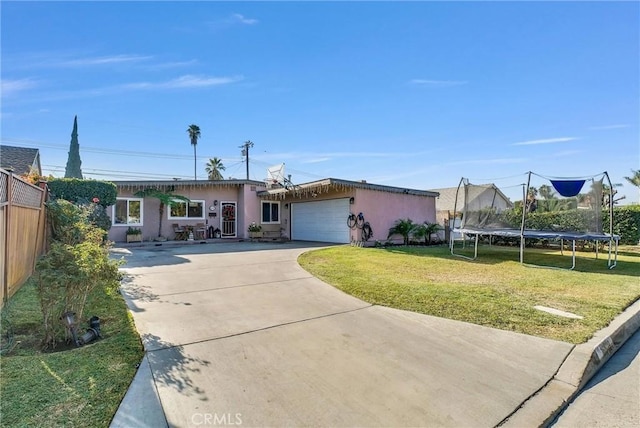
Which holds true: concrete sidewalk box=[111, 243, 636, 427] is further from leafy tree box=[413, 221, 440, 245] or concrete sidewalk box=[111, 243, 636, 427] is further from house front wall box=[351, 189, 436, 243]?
leafy tree box=[413, 221, 440, 245]

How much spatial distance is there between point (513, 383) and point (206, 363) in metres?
2.75

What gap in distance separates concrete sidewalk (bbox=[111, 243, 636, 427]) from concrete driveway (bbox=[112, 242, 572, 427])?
12 mm

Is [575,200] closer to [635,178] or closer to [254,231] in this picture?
[254,231]

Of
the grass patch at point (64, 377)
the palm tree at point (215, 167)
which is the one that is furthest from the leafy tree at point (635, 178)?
the palm tree at point (215, 167)

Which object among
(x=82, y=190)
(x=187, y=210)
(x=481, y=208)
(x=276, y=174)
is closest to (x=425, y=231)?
(x=481, y=208)

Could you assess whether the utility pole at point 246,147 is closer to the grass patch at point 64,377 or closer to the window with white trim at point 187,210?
the window with white trim at point 187,210

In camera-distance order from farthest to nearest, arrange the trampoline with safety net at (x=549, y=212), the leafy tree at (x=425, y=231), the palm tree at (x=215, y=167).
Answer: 1. the palm tree at (x=215, y=167)
2. the leafy tree at (x=425, y=231)
3. the trampoline with safety net at (x=549, y=212)

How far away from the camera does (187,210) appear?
52.2ft

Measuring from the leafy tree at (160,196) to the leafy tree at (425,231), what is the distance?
11.2m

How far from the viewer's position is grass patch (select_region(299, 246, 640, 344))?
4.16m

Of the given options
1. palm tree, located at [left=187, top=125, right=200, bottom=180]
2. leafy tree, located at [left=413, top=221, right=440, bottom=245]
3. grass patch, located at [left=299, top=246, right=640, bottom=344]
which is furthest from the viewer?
palm tree, located at [left=187, top=125, right=200, bottom=180]

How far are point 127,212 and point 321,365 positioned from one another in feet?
48.1

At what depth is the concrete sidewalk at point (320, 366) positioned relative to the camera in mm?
2217

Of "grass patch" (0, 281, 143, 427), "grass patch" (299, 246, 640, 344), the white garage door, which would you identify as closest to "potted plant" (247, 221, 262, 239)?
the white garage door
